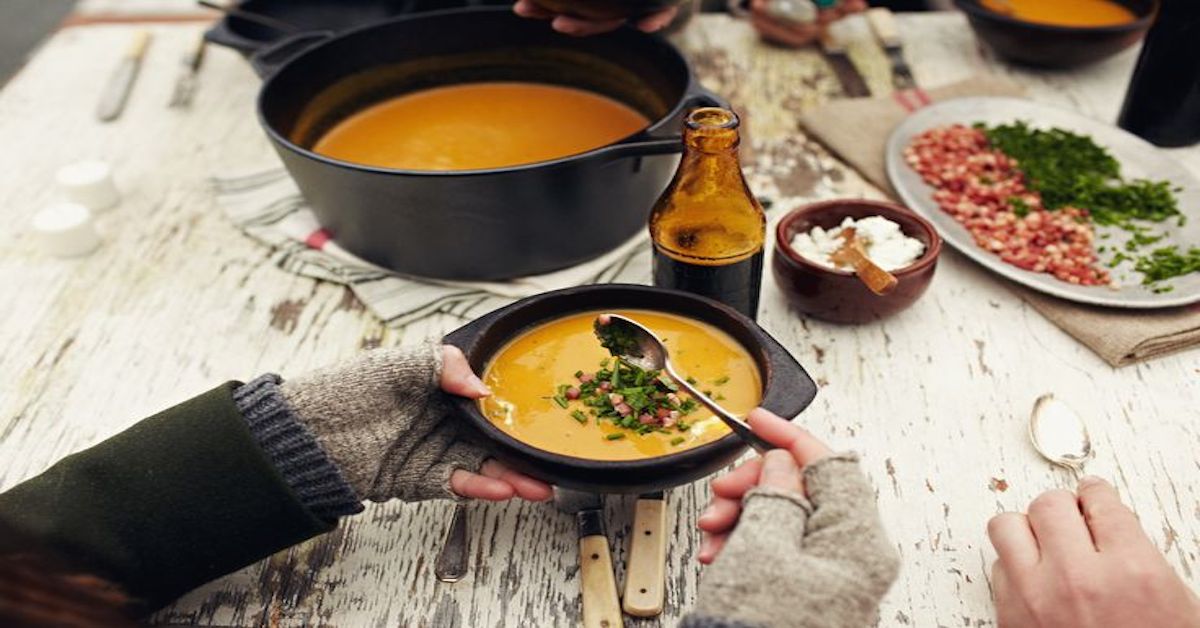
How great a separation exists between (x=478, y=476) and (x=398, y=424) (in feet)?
0.34

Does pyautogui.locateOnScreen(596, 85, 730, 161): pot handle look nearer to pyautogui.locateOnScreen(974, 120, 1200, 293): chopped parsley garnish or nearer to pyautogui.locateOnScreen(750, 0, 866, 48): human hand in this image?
pyautogui.locateOnScreen(974, 120, 1200, 293): chopped parsley garnish

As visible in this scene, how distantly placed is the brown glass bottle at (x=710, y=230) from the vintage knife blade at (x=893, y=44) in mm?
1057

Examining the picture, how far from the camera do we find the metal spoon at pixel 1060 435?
3.64ft

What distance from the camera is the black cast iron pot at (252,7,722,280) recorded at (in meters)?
1.27

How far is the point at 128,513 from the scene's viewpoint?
905mm

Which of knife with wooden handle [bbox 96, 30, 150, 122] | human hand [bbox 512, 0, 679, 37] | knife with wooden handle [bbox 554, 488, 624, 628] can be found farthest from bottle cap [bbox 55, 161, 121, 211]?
knife with wooden handle [bbox 554, 488, 624, 628]

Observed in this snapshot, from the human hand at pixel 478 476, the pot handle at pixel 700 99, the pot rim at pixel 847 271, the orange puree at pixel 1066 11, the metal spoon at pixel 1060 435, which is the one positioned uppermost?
the pot handle at pixel 700 99

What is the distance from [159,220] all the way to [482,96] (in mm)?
639

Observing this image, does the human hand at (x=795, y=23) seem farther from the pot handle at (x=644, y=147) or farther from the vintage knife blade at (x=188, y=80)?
the vintage knife blade at (x=188, y=80)

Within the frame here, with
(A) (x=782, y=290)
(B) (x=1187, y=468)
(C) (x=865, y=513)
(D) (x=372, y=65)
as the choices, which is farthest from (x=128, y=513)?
(B) (x=1187, y=468)

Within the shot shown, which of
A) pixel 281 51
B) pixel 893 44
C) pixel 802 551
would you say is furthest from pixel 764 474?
pixel 893 44

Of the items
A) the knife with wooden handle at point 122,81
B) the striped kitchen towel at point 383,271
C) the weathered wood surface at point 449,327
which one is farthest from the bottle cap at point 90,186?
the knife with wooden handle at point 122,81

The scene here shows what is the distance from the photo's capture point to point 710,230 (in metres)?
1.18

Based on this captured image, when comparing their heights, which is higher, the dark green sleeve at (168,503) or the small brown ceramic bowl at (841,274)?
the dark green sleeve at (168,503)
